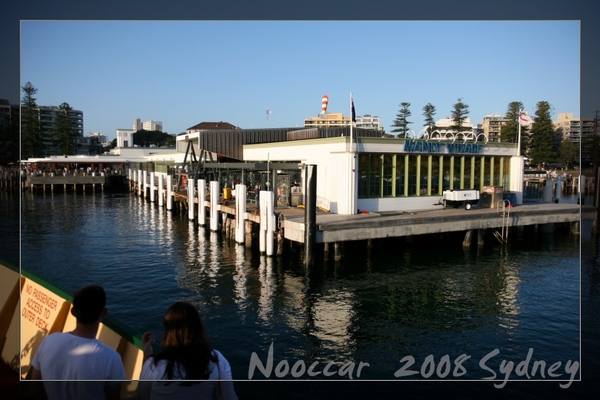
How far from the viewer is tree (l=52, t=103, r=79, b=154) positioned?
211ft

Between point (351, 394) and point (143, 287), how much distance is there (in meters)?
10.7

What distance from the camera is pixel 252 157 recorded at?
39.5 metres

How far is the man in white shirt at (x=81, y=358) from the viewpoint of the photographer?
4.25m

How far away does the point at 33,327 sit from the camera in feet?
26.2

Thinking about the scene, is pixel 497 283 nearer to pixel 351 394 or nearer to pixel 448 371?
pixel 448 371

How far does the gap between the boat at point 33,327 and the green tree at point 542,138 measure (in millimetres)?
48131

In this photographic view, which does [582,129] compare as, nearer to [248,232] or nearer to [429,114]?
[248,232]

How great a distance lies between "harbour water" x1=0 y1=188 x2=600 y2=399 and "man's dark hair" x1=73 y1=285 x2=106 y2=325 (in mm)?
5411

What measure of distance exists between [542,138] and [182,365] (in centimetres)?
5885

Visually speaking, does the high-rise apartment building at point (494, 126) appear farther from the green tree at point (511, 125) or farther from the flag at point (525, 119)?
the flag at point (525, 119)

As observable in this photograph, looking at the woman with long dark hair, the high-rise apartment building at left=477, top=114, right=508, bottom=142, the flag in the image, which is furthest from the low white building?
the high-rise apartment building at left=477, top=114, right=508, bottom=142

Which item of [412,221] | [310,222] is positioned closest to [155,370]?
[310,222]

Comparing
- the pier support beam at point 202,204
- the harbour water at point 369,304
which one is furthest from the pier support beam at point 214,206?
the pier support beam at point 202,204

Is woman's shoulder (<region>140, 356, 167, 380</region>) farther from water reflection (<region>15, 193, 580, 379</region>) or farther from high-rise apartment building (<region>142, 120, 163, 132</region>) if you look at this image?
high-rise apartment building (<region>142, 120, 163, 132</region>)
